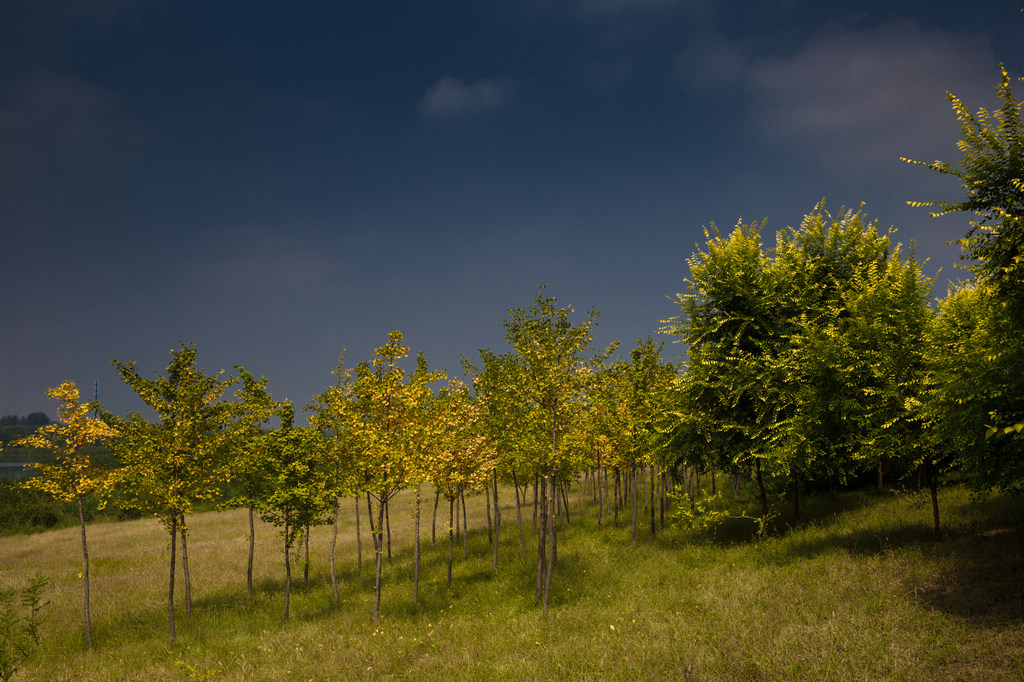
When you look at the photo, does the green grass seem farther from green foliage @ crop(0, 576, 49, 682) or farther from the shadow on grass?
green foliage @ crop(0, 576, 49, 682)

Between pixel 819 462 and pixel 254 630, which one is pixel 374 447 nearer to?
pixel 254 630

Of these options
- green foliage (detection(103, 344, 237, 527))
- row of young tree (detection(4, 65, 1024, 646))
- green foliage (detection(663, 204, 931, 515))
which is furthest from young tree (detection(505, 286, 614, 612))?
green foliage (detection(103, 344, 237, 527))

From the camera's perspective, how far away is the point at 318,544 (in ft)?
122

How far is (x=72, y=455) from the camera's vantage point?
63.1 feet

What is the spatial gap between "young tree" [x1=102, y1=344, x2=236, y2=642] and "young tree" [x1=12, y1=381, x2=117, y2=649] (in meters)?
0.62

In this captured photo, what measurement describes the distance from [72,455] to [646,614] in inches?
882

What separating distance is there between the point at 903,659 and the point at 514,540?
2229 centimetres

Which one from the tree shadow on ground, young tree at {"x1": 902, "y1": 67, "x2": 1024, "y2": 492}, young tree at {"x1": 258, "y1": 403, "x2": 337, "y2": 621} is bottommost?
the tree shadow on ground

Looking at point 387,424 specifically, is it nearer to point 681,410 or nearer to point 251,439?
point 251,439

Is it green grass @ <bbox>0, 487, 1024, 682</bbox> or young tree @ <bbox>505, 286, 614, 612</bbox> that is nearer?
green grass @ <bbox>0, 487, 1024, 682</bbox>

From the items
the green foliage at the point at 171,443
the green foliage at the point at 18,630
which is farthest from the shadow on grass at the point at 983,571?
the green foliage at the point at 171,443

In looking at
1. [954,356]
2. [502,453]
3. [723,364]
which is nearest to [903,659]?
[954,356]

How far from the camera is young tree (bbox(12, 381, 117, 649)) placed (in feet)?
61.4

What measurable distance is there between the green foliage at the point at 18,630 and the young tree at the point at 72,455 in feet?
5.99
